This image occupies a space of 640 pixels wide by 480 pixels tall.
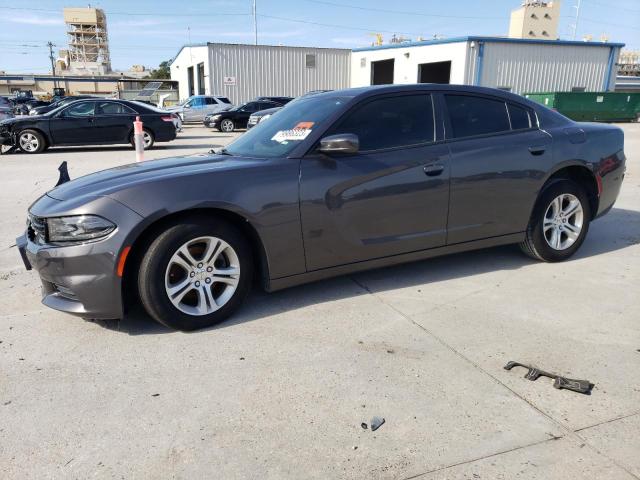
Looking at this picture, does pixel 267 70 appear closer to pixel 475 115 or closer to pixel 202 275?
pixel 475 115

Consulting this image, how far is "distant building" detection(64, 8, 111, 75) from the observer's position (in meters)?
128

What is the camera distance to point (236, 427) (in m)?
2.59

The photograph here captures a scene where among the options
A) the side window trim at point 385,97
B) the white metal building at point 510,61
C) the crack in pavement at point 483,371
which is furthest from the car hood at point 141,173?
the white metal building at point 510,61

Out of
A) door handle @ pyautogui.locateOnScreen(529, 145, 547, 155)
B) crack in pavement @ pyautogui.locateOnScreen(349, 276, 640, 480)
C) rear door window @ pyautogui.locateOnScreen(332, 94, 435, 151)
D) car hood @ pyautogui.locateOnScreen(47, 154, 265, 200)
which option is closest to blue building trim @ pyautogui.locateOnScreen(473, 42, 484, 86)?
door handle @ pyautogui.locateOnScreen(529, 145, 547, 155)

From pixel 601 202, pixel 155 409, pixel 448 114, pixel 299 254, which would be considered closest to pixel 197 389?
pixel 155 409

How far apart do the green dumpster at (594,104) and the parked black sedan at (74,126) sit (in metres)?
21.1

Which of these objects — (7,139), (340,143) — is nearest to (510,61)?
(7,139)

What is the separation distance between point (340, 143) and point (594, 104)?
29997 millimetres

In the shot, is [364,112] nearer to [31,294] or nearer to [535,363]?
[535,363]

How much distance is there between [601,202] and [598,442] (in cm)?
336

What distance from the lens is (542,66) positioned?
1227 inches

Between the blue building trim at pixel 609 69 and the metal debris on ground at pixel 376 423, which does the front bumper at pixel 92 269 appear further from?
the blue building trim at pixel 609 69

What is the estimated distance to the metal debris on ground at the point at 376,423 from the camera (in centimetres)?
256

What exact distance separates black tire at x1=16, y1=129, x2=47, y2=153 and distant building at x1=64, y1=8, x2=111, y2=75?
125 metres
